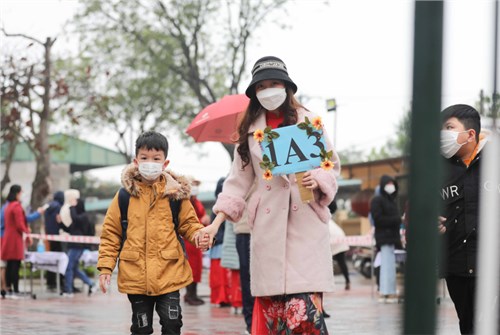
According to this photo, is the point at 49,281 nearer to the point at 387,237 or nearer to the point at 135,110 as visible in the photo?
the point at 387,237

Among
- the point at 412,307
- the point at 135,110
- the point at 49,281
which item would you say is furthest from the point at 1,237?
the point at 135,110

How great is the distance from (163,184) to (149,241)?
1.24ft

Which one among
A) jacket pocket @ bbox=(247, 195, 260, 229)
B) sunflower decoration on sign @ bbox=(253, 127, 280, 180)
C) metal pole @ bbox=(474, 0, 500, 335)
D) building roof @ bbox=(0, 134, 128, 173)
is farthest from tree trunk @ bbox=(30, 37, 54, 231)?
building roof @ bbox=(0, 134, 128, 173)

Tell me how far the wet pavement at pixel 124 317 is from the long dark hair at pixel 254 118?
360 cm

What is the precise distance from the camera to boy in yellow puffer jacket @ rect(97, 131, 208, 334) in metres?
6.21

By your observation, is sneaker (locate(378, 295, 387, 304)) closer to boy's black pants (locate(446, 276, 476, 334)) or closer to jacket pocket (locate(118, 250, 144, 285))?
jacket pocket (locate(118, 250, 144, 285))

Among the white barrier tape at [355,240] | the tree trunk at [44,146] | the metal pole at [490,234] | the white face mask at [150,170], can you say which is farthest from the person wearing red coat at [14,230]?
the metal pole at [490,234]

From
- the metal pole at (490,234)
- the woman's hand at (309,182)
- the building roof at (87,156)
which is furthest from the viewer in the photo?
the building roof at (87,156)

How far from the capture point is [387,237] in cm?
1554

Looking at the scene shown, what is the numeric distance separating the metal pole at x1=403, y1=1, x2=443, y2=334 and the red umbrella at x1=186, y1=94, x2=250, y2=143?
935cm

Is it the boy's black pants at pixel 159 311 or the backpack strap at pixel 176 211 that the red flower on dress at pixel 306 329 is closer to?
the boy's black pants at pixel 159 311

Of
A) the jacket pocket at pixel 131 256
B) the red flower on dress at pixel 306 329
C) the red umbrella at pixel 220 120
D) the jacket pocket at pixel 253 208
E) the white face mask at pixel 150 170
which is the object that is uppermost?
the red umbrella at pixel 220 120

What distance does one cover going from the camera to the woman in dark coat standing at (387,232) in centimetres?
1534

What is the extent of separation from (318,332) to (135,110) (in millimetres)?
37646
